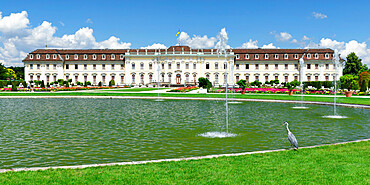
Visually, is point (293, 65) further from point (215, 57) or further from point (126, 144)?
point (126, 144)

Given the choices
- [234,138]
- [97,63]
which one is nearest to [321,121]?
[234,138]

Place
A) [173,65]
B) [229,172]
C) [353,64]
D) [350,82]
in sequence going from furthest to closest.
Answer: [353,64], [173,65], [350,82], [229,172]

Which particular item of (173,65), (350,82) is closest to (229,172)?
(350,82)

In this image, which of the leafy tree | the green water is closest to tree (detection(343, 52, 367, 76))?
the leafy tree

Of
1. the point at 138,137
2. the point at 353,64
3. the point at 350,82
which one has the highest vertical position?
the point at 353,64

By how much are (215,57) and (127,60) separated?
76.4 ft

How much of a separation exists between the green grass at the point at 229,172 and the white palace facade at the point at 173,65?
75.3 metres

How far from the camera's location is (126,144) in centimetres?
970

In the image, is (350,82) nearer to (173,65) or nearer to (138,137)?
(138,137)

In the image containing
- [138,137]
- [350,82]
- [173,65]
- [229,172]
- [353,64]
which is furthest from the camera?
[353,64]

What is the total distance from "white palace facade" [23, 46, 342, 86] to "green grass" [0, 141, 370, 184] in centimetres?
7532

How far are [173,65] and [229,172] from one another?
76.8 meters

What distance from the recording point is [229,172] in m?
6.25

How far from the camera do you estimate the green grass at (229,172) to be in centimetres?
577
